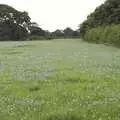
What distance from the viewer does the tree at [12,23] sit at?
98.6m

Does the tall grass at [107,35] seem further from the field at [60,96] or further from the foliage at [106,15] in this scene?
the field at [60,96]

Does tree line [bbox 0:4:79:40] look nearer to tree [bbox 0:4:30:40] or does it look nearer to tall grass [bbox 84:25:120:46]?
tree [bbox 0:4:30:40]

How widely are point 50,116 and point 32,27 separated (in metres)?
94.8

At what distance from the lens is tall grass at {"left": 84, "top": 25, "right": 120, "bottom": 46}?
4441 cm

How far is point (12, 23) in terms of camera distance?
98875 millimetres

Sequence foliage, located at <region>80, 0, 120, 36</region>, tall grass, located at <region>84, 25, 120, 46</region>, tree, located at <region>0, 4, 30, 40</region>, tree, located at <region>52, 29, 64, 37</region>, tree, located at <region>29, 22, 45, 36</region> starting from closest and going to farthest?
tall grass, located at <region>84, 25, 120, 46</region>, foliage, located at <region>80, 0, 120, 36</region>, tree, located at <region>0, 4, 30, 40</region>, tree, located at <region>29, 22, 45, 36</region>, tree, located at <region>52, 29, 64, 37</region>

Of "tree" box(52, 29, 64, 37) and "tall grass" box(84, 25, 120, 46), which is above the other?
"tall grass" box(84, 25, 120, 46)

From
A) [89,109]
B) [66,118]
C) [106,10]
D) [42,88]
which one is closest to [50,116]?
[66,118]

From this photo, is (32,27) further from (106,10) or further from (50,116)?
(50,116)

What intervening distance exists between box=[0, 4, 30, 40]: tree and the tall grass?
3731 centimetres

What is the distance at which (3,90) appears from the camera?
13.5m

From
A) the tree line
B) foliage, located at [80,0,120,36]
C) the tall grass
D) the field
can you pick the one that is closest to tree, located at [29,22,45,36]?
the tree line

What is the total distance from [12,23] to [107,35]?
51275mm

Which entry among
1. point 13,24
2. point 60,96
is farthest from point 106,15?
point 60,96
